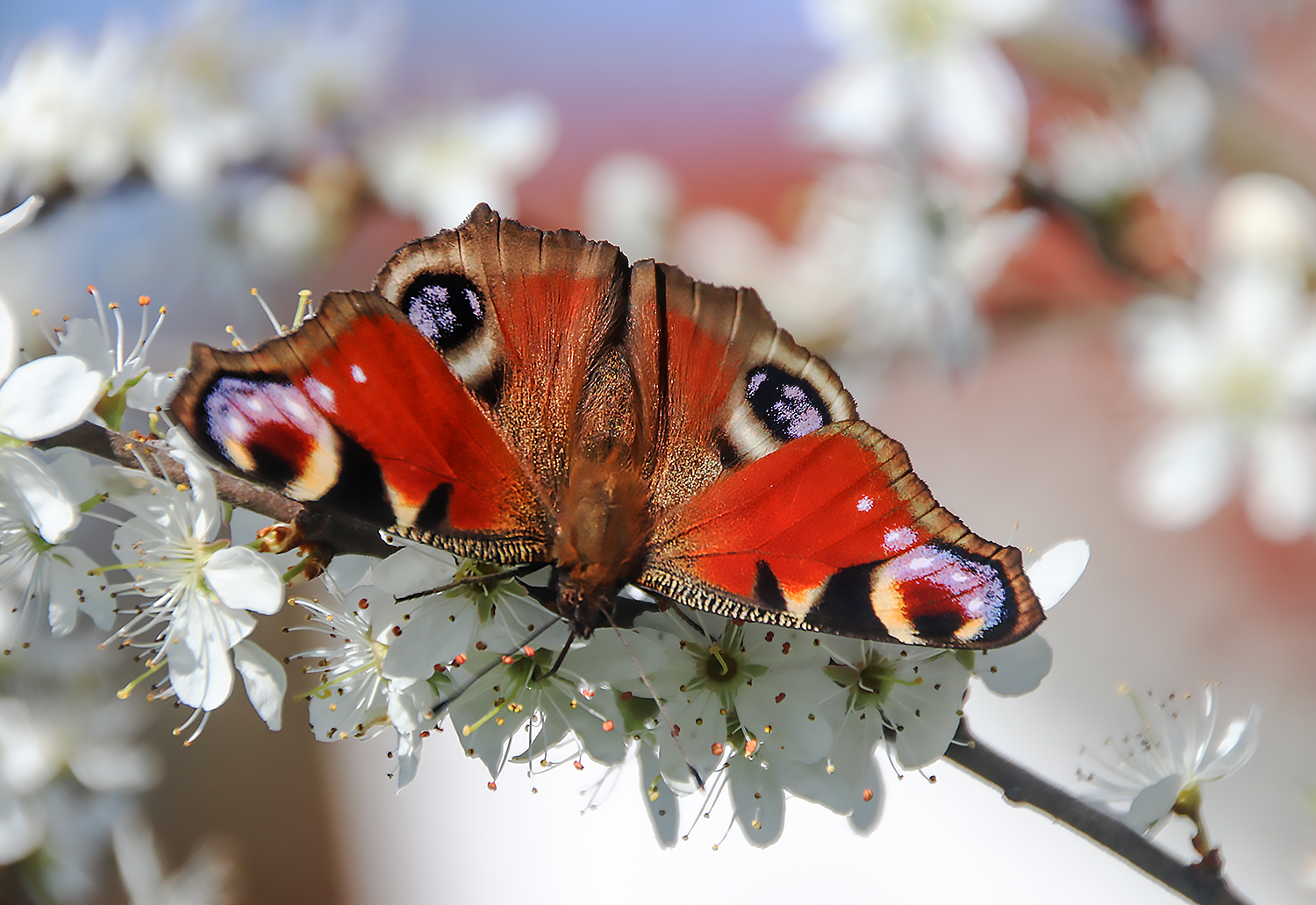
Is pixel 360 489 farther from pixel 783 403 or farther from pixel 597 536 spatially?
pixel 783 403

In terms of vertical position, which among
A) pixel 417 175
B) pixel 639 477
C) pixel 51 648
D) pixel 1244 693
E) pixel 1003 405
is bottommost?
pixel 1244 693

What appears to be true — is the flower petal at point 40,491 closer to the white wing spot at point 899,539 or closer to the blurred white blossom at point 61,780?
the white wing spot at point 899,539

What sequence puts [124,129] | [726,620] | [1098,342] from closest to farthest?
[726,620] < [124,129] < [1098,342]

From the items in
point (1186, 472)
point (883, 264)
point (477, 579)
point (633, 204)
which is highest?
point (633, 204)

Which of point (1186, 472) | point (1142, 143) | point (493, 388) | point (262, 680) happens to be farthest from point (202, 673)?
point (1186, 472)

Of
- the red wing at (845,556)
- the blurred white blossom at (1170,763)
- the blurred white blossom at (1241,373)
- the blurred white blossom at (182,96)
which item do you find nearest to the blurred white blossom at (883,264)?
the blurred white blossom at (1241,373)

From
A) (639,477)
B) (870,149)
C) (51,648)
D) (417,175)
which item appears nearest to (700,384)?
(639,477)

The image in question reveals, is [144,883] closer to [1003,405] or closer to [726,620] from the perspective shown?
[726,620]
